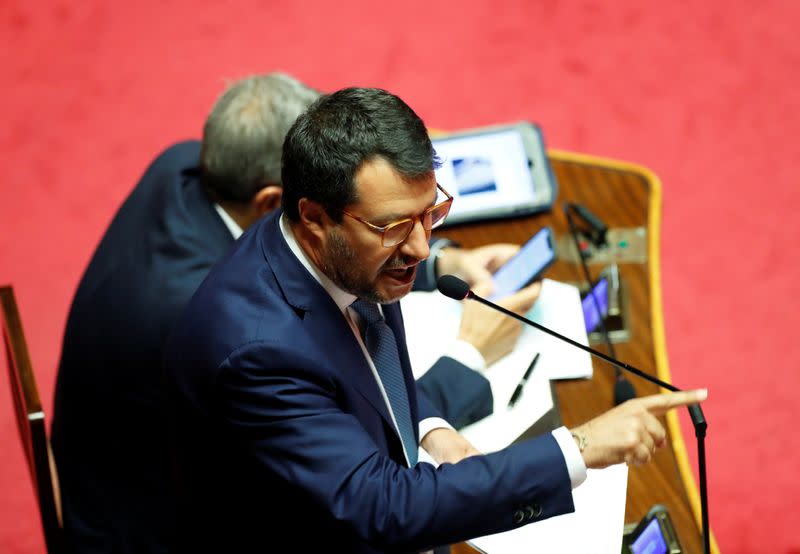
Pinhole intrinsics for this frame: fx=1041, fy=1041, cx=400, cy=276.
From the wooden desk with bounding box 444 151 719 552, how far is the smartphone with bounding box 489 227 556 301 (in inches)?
4.0

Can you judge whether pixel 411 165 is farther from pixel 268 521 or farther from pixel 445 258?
pixel 445 258

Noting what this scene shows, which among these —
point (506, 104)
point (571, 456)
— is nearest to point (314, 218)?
point (571, 456)

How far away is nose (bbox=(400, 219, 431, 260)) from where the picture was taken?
1.29m

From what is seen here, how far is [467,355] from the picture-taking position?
175 cm

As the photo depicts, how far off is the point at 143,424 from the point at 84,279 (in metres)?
0.30

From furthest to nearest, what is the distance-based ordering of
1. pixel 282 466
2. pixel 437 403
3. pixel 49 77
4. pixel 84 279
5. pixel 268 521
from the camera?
pixel 49 77, pixel 84 279, pixel 437 403, pixel 268 521, pixel 282 466

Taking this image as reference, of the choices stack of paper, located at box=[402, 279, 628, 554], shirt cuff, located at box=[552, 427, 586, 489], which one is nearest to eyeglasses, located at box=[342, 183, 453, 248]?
shirt cuff, located at box=[552, 427, 586, 489]

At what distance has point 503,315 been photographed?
180 cm

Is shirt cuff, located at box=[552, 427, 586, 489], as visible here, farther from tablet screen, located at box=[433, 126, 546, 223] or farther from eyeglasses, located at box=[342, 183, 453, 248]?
tablet screen, located at box=[433, 126, 546, 223]

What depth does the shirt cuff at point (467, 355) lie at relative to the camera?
5.73 ft

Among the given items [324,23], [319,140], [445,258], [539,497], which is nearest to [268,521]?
[539,497]

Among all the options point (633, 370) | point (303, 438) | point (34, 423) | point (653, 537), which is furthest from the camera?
point (653, 537)

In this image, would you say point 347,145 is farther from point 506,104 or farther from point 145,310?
point 506,104

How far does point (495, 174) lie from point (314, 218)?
87 centimetres
